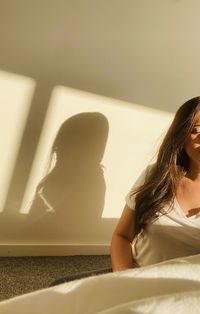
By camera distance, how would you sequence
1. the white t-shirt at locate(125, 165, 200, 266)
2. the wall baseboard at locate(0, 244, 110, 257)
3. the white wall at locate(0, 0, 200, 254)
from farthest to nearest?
the wall baseboard at locate(0, 244, 110, 257) < the white wall at locate(0, 0, 200, 254) < the white t-shirt at locate(125, 165, 200, 266)

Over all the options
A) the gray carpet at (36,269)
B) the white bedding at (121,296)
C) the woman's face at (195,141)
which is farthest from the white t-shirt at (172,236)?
the gray carpet at (36,269)

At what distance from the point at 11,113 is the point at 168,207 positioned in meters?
0.88

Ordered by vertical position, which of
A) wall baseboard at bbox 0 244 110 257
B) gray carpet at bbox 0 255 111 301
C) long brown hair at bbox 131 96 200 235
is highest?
long brown hair at bbox 131 96 200 235

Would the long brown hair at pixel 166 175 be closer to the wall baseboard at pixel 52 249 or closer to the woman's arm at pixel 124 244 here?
the woman's arm at pixel 124 244

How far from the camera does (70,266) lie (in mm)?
1896

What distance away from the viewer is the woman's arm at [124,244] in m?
1.07

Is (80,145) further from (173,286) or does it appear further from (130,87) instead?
(173,286)

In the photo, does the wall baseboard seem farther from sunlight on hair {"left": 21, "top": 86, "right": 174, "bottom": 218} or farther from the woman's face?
the woman's face

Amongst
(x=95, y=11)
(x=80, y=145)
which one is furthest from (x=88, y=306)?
(x=95, y=11)

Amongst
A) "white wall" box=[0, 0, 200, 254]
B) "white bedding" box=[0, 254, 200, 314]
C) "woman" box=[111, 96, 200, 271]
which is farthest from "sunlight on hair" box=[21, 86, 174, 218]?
"white bedding" box=[0, 254, 200, 314]

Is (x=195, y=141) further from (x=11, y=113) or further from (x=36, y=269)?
(x=36, y=269)

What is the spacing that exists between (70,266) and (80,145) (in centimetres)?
64

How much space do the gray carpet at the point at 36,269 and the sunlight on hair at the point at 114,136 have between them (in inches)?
10.5

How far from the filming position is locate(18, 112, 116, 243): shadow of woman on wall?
1.73m
